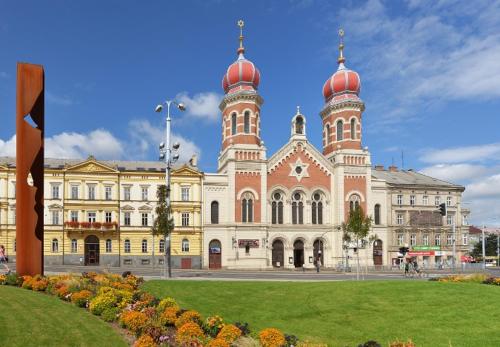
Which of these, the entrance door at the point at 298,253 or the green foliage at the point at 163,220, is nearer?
the green foliage at the point at 163,220

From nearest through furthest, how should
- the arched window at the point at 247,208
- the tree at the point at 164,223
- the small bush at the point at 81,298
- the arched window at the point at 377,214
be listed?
the small bush at the point at 81,298 → the tree at the point at 164,223 → the arched window at the point at 247,208 → the arched window at the point at 377,214

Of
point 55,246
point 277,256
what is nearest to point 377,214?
point 277,256

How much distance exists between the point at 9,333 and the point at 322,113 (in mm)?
64509

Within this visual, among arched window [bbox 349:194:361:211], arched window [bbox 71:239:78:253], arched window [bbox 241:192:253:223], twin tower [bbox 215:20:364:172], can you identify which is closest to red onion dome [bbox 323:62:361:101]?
twin tower [bbox 215:20:364:172]

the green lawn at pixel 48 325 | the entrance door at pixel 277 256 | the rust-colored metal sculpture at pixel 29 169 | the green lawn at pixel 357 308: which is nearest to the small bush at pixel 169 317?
the green lawn at pixel 48 325

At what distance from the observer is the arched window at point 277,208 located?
66188 millimetres

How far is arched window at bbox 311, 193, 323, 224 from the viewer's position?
223 ft

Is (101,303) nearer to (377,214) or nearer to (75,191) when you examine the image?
(75,191)

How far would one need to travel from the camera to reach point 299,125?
69.6 metres

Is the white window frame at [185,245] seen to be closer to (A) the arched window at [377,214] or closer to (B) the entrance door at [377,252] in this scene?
(B) the entrance door at [377,252]

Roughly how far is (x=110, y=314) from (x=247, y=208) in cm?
4753

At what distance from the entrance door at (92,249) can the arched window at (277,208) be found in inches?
888

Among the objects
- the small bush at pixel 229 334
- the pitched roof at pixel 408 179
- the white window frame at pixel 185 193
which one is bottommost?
the small bush at pixel 229 334

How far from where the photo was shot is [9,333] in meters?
14.6
